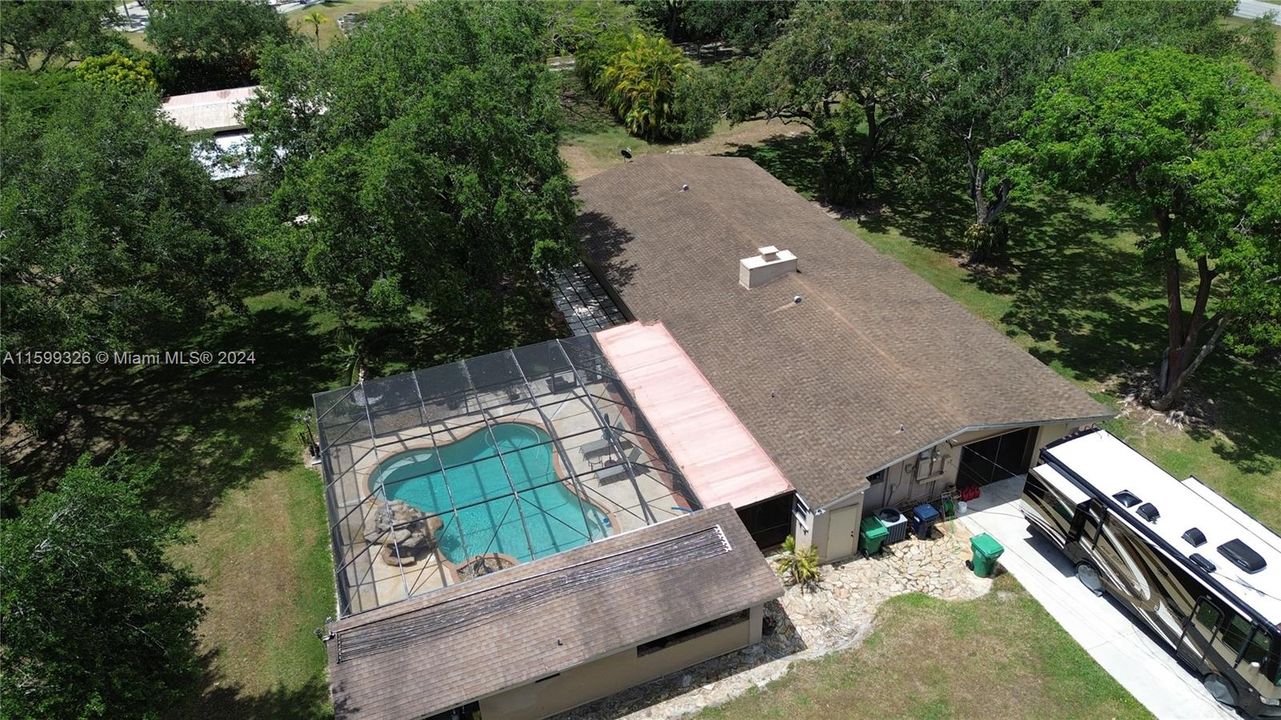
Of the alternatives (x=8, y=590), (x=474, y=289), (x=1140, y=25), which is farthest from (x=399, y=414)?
(x=1140, y=25)

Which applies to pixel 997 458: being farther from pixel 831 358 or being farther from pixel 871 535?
pixel 831 358

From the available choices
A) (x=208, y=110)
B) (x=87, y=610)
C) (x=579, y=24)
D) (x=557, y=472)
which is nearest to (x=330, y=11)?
(x=579, y=24)

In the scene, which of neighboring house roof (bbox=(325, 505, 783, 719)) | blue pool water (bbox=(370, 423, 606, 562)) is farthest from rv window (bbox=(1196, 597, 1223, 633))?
blue pool water (bbox=(370, 423, 606, 562))

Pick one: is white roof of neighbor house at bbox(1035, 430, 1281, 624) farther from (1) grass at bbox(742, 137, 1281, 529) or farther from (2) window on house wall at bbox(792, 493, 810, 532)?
(2) window on house wall at bbox(792, 493, 810, 532)

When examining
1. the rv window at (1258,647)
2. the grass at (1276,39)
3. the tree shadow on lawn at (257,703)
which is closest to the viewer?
the rv window at (1258,647)

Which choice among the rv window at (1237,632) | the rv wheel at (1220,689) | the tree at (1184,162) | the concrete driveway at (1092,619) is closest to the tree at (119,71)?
the tree at (1184,162)

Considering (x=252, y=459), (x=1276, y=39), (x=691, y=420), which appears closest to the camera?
(x=691, y=420)

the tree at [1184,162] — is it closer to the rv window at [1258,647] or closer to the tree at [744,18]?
the rv window at [1258,647]
